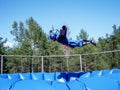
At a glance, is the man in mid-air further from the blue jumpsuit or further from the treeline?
the treeline

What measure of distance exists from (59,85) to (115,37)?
2862cm

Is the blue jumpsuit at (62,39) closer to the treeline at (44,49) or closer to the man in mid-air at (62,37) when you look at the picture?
the man in mid-air at (62,37)

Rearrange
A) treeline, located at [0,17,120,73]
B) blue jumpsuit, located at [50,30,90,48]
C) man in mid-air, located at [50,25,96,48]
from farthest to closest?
1. treeline, located at [0,17,120,73]
2. blue jumpsuit, located at [50,30,90,48]
3. man in mid-air, located at [50,25,96,48]

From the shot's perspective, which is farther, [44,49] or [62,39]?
[44,49]

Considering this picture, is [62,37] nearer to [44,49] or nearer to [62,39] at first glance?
[62,39]

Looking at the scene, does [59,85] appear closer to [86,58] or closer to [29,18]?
[86,58]

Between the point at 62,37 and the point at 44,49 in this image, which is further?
the point at 44,49

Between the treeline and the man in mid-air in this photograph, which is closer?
the man in mid-air

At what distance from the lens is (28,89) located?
3.83 m

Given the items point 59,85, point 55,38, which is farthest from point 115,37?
point 59,85

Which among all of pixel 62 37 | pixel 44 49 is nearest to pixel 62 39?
pixel 62 37

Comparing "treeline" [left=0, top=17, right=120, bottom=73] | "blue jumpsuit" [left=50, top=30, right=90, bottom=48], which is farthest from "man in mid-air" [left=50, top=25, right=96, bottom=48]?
"treeline" [left=0, top=17, right=120, bottom=73]

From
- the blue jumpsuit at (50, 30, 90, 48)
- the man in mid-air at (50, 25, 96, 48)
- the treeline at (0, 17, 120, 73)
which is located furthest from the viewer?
the treeline at (0, 17, 120, 73)

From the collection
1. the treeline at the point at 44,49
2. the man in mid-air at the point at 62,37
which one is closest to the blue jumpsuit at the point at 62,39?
the man in mid-air at the point at 62,37
